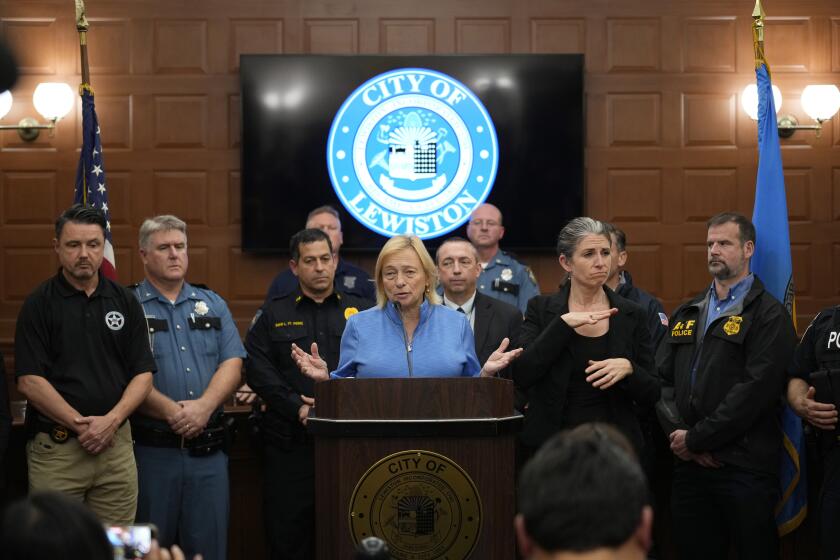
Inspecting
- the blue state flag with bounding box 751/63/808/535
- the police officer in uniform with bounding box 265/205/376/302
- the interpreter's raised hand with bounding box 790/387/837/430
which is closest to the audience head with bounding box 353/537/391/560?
the interpreter's raised hand with bounding box 790/387/837/430

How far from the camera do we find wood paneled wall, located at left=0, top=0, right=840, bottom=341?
7.02 metres

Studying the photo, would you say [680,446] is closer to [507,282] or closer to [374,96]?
[507,282]

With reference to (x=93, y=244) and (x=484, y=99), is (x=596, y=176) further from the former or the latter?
(x=93, y=244)

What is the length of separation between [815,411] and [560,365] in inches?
38.8

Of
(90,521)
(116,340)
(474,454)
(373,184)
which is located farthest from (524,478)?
(373,184)

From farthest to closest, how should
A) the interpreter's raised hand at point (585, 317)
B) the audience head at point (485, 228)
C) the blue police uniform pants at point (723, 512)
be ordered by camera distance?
1. the audience head at point (485, 228)
2. the blue police uniform pants at point (723, 512)
3. the interpreter's raised hand at point (585, 317)

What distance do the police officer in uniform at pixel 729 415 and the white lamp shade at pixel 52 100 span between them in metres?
4.46

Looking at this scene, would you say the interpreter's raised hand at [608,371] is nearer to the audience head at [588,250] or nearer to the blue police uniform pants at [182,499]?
the audience head at [588,250]

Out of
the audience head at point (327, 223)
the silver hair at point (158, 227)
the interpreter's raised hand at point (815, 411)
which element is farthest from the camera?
the audience head at point (327, 223)

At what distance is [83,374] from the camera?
3.89 meters

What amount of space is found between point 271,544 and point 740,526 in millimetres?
1856

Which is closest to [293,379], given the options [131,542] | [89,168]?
[89,168]

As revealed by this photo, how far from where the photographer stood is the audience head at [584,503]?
54.0 inches

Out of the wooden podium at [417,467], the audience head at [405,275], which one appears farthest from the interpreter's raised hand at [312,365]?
the wooden podium at [417,467]
